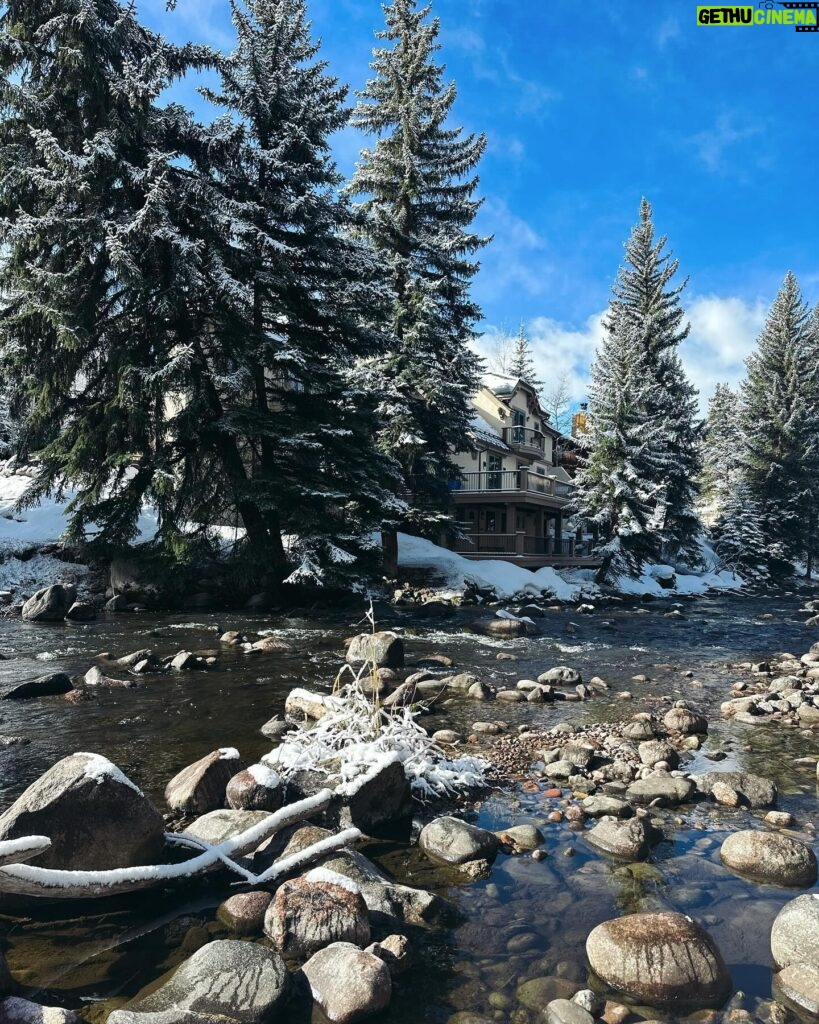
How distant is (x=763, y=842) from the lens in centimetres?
450

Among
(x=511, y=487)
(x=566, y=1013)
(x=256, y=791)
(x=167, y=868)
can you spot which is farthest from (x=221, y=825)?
(x=511, y=487)

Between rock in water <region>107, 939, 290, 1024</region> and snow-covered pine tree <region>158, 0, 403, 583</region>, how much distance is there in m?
14.1

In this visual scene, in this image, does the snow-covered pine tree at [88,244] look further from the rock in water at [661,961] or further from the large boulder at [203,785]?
the rock in water at [661,961]

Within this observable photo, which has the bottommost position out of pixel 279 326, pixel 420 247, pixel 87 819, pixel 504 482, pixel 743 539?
pixel 87 819

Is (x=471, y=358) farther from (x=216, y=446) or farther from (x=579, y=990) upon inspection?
(x=579, y=990)

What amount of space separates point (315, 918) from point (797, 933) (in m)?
2.71

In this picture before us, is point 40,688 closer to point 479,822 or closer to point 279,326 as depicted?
point 479,822

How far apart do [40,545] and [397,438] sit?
42.7ft

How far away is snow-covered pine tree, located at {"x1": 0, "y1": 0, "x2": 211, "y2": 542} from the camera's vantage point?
16.3 metres

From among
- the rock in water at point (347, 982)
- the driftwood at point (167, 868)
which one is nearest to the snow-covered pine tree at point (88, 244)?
the driftwood at point (167, 868)

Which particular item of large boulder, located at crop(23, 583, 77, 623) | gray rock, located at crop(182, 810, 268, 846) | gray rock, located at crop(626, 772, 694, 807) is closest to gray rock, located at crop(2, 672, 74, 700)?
gray rock, located at crop(182, 810, 268, 846)

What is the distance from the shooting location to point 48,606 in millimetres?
16344

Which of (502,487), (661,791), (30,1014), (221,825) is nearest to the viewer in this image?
(30,1014)

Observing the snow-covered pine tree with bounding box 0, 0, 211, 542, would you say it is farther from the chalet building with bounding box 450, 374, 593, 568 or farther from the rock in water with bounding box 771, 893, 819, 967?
the rock in water with bounding box 771, 893, 819, 967
